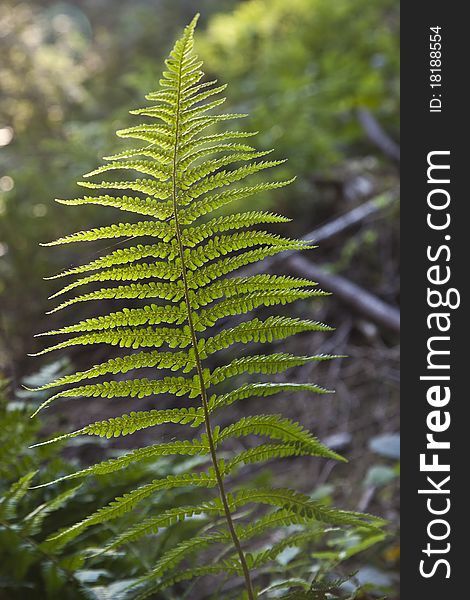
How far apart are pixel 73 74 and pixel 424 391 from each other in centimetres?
413

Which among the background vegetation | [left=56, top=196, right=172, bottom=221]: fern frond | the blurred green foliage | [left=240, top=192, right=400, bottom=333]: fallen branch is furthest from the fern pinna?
[left=240, top=192, right=400, bottom=333]: fallen branch

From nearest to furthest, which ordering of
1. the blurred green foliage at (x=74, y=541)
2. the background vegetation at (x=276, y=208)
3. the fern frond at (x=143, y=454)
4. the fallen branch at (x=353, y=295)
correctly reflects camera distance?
the fern frond at (x=143, y=454), the blurred green foliage at (x=74, y=541), the background vegetation at (x=276, y=208), the fallen branch at (x=353, y=295)

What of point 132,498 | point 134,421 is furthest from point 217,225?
point 132,498

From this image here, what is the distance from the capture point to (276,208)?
408 cm

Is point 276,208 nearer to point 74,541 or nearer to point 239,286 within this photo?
point 74,541

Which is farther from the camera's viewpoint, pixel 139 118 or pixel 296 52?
pixel 296 52

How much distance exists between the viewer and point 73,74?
4.92 metres

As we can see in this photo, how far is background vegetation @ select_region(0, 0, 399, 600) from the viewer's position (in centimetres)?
162

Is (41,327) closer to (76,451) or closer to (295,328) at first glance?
(76,451)

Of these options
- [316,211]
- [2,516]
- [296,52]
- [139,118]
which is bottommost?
[2,516]

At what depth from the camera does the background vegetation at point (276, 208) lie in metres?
1.62

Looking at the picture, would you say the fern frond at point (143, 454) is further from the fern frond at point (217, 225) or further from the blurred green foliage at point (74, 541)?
the fern frond at point (217, 225)

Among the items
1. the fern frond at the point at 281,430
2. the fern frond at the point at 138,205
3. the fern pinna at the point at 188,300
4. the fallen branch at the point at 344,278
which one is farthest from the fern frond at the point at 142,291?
the fallen branch at the point at 344,278

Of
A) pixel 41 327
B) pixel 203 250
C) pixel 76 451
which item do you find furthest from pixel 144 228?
pixel 41 327
